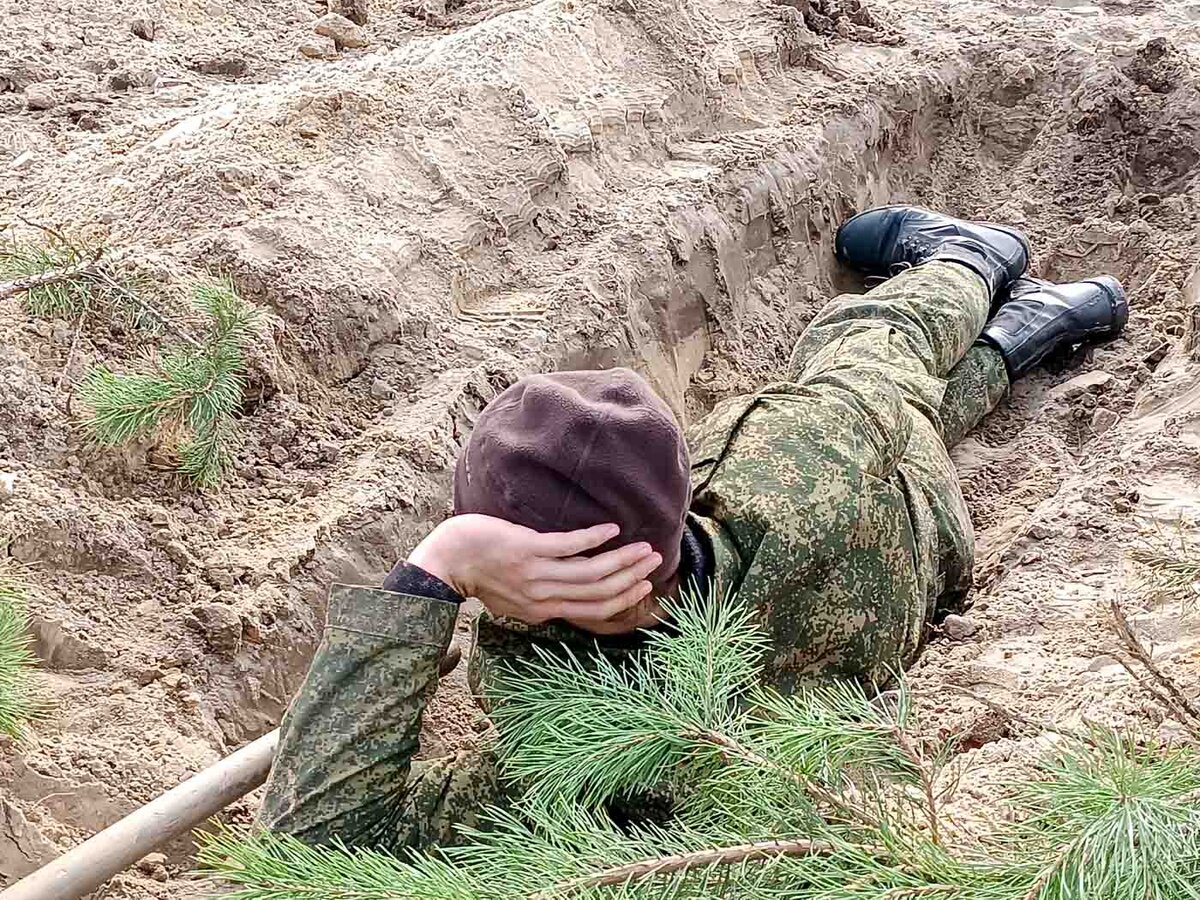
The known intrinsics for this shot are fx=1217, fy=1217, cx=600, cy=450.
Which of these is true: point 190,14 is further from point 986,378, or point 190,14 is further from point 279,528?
point 986,378

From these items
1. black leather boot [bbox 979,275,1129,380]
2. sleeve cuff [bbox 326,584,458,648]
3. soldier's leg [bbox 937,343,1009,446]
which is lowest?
soldier's leg [bbox 937,343,1009,446]

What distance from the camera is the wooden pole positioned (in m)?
1.62

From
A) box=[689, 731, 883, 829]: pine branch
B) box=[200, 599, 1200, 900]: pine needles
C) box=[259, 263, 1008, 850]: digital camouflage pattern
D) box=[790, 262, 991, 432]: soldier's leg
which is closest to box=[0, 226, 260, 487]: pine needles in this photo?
box=[259, 263, 1008, 850]: digital camouflage pattern

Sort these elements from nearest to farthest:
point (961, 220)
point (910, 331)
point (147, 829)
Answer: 1. point (147, 829)
2. point (910, 331)
3. point (961, 220)

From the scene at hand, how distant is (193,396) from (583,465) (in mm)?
1136

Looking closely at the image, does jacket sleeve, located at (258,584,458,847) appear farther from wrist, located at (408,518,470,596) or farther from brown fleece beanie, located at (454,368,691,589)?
brown fleece beanie, located at (454,368,691,589)

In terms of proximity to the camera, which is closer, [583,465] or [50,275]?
[583,465]

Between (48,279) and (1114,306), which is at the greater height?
(48,279)

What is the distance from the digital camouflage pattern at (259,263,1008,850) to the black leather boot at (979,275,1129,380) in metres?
0.27

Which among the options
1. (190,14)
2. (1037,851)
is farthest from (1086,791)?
(190,14)

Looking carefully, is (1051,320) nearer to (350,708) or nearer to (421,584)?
(421,584)

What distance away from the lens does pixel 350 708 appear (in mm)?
1543

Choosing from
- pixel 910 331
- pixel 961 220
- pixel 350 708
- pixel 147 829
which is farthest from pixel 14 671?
pixel 961 220

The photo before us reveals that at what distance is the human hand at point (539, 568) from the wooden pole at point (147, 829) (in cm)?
50
